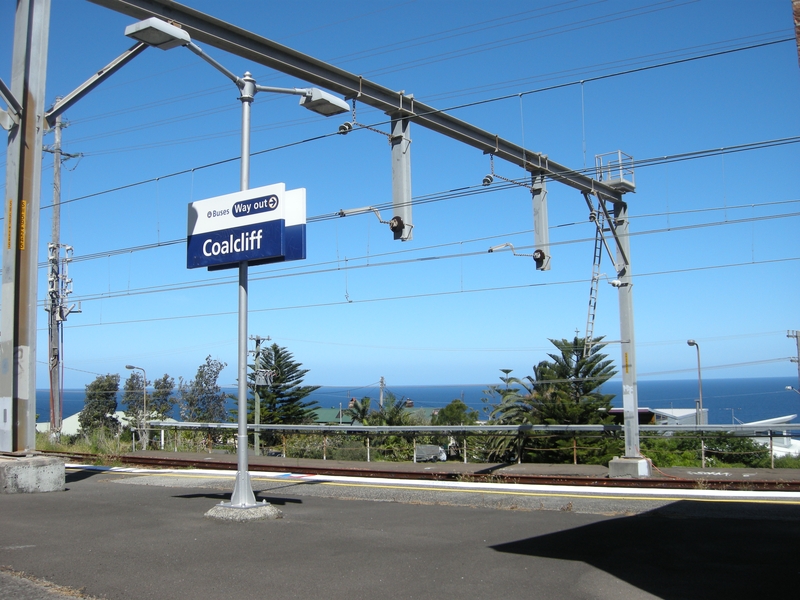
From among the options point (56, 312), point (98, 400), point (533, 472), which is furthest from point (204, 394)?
point (533, 472)

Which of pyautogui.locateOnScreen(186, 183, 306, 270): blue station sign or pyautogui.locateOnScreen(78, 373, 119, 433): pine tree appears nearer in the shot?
pyautogui.locateOnScreen(186, 183, 306, 270): blue station sign

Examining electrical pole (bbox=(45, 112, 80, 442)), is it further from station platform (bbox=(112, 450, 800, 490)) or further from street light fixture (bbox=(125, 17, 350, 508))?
street light fixture (bbox=(125, 17, 350, 508))

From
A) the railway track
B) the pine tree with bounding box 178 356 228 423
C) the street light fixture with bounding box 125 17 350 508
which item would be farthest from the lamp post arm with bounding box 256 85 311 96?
the pine tree with bounding box 178 356 228 423

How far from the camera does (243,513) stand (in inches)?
353

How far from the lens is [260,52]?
10.7m

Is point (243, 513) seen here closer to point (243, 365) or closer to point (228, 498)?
point (243, 365)

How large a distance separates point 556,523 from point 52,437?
24987 millimetres

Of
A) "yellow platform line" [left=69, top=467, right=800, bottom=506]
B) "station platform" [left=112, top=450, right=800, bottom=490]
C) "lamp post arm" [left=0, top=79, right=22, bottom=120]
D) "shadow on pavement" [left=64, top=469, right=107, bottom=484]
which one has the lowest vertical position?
"station platform" [left=112, top=450, right=800, bottom=490]

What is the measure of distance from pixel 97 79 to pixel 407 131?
5.39m

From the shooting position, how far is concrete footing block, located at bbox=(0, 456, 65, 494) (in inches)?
474

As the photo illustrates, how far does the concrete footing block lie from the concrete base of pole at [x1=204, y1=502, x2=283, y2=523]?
4560 mm

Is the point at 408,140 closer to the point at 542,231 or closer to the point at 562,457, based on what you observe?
the point at 542,231

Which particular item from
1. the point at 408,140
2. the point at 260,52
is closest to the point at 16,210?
the point at 260,52

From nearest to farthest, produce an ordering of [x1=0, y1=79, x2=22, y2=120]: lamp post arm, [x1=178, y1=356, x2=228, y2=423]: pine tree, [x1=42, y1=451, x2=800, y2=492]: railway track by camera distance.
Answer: [x1=0, y1=79, x2=22, y2=120]: lamp post arm
[x1=42, y1=451, x2=800, y2=492]: railway track
[x1=178, y1=356, x2=228, y2=423]: pine tree
